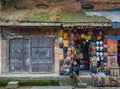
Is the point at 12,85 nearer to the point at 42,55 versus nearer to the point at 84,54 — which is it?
the point at 42,55

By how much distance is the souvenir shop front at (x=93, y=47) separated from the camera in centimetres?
2030

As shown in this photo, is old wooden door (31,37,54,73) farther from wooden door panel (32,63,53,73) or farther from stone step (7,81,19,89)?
stone step (7,81,19,89)

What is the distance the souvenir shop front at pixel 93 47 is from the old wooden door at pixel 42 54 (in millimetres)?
624

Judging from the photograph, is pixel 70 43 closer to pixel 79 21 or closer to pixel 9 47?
pixel 79 21

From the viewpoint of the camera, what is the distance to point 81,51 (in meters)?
21.5

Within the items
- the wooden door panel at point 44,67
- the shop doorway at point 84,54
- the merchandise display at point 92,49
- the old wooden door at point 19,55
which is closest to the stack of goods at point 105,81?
the merchandise display at point 92,49

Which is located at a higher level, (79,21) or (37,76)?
(79,21)

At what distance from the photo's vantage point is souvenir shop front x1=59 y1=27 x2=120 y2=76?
20.3 m

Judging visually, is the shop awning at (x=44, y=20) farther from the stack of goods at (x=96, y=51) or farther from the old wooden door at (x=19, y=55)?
the old wooden door at (x=19, y=55)

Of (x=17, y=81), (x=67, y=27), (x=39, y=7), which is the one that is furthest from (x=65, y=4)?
(x=17, y=81)

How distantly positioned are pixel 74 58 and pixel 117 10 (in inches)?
174

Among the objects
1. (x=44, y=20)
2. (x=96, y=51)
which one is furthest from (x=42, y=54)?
(x=96, y=51)

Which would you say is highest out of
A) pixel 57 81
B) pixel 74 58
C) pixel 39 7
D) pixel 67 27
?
pixel 39 7

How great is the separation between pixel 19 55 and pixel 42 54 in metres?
1.36
